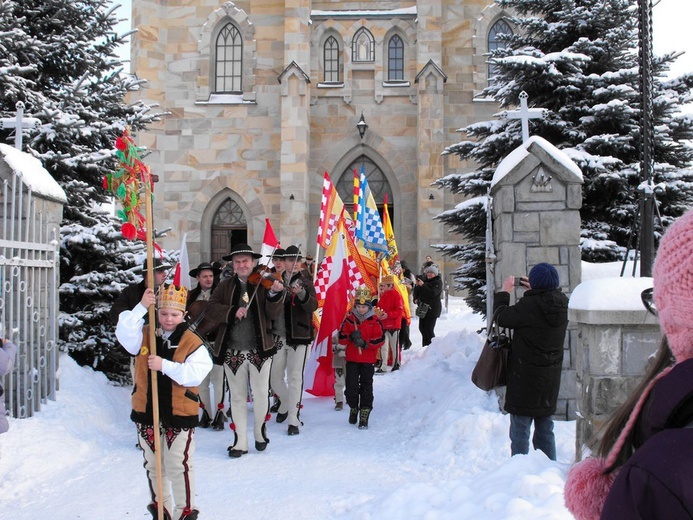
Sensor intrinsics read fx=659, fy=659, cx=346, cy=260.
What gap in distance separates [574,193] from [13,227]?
20.6 feet

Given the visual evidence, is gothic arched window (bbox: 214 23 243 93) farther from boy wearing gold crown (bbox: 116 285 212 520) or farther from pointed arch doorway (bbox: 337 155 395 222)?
boy wearing gold crown (bbox: 116 285 212 520)

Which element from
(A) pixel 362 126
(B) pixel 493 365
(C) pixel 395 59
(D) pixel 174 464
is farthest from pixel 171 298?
(C) pixel 395 59

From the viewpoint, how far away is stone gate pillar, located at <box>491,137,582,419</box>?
7660mm

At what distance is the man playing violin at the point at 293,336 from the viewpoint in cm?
806

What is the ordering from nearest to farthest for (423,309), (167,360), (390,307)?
(167,360) < (390,307) < (423,309)

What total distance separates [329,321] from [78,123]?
442 centimetres

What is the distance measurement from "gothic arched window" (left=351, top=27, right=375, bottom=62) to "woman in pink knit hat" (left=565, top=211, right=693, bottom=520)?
22.4 meters

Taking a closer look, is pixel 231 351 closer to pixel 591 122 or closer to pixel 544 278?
pixel 544 278

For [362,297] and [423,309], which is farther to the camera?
[423,309]

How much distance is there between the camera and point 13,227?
7.07 metres

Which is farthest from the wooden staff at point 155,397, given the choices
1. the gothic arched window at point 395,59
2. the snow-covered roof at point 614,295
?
the gothic arched window at point 395,59

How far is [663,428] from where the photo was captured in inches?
51.6

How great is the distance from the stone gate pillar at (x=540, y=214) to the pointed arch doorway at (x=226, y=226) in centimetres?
1611

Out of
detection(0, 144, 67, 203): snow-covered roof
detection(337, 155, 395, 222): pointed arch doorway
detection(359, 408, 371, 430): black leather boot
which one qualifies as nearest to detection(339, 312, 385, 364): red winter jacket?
detection(359, 408, 371, 430): black leather boot
